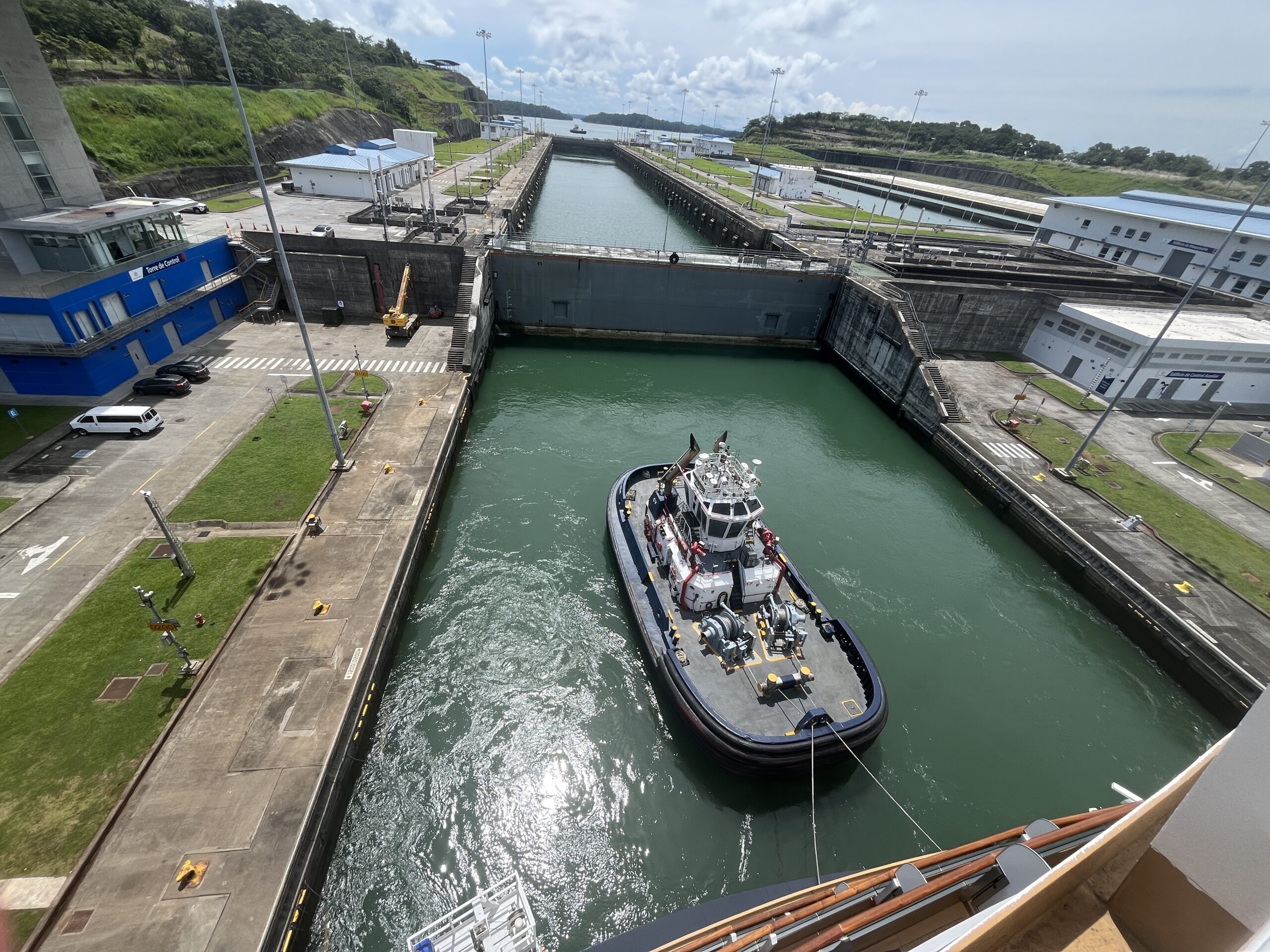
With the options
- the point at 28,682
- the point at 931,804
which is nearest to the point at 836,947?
the point at 931,804

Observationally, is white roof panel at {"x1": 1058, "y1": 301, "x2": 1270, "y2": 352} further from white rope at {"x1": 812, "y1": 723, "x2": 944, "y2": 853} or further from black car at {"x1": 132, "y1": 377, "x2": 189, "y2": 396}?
black car at {"x1": 132, "y1": 377, "x2": 189, "y2": 396}

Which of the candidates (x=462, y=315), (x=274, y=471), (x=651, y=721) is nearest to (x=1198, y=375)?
(x=651, y=721)

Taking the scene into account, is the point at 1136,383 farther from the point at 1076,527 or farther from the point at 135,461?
the point at 135,461

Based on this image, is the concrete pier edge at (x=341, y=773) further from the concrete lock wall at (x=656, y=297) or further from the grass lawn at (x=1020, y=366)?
the grass lawn at (x=1020, y=366)

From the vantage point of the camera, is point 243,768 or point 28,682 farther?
point 28,682

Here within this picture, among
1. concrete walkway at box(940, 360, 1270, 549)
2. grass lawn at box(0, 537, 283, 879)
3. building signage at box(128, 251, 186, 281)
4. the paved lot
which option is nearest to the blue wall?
building signage at box(128, 251, 186, 281)

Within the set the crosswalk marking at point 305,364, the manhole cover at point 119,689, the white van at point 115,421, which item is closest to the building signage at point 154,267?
the crosswalk marking at point 305,364

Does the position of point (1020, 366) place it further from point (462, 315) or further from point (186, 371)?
point (186, 371)
